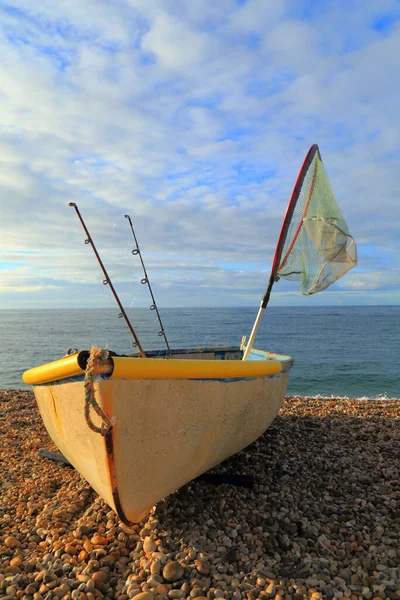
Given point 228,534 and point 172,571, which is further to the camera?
point 228,534

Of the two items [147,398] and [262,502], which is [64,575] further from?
[262,502]

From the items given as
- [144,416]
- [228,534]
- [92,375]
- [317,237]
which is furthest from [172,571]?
[317,237]

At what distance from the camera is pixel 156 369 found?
10.6ft

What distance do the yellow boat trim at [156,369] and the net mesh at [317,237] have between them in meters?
1.86

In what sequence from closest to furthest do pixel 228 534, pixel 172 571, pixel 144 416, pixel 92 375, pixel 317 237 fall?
1. pixel 92 375
2. pixel 172 571
3. pixel 144 416
4. pixel 228 534
5. pixel 317 237

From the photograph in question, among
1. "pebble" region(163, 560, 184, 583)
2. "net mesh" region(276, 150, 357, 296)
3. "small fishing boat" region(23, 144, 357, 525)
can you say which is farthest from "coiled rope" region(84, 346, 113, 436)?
"net mesh" region(276, 150, 357, 296)

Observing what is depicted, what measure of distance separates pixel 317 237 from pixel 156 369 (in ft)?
10.4

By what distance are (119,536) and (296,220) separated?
4020 mm

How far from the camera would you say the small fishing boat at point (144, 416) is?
3.14 metres

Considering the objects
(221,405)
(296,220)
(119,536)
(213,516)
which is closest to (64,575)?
(119,536)

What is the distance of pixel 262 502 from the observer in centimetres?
434

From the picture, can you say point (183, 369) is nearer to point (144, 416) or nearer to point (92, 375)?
point (144, 416)

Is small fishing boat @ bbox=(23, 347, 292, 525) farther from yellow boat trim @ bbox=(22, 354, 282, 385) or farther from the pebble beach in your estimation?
the pebble beach

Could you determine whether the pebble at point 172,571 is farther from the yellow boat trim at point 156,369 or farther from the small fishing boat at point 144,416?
the yellow boat trim at point 156,369
